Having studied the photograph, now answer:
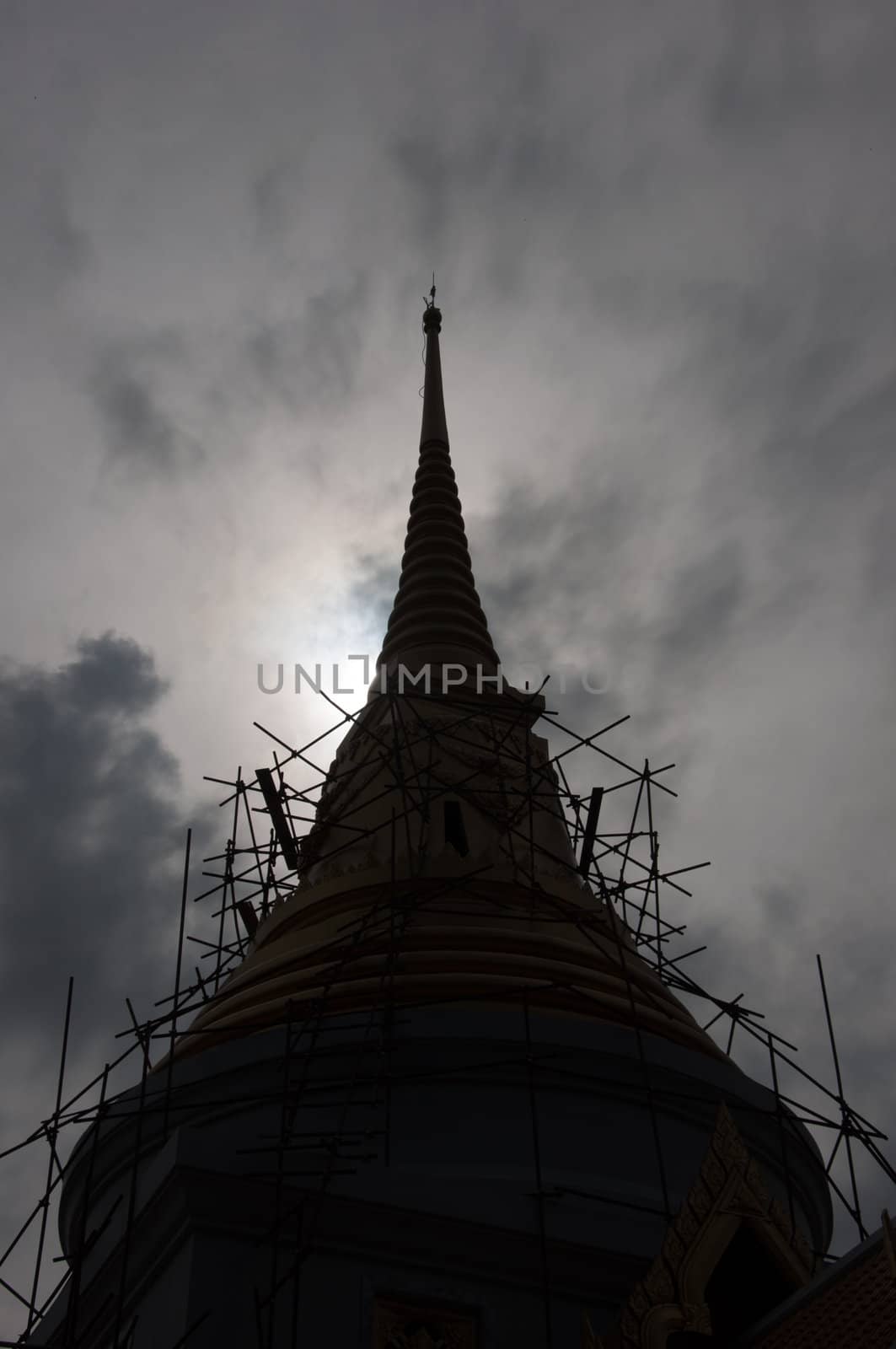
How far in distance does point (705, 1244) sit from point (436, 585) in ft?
45.4

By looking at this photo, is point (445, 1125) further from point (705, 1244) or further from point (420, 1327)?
point (705, 1244)

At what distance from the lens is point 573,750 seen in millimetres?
19812

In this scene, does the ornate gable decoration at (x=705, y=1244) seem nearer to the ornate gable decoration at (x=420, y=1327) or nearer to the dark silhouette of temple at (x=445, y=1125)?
the dark silhouette of temple at (x=445, y=1125)

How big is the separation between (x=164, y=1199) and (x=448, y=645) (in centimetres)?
1126

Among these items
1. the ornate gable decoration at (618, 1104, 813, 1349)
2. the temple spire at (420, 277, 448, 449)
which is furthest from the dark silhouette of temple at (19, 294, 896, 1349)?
the temple spire at (420, 277, 448, 449)

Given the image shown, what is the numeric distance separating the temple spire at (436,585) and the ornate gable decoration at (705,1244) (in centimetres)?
1096

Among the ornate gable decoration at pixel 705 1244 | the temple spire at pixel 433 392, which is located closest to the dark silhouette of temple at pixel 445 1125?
the ornate gable decoration at pixel 705 1244

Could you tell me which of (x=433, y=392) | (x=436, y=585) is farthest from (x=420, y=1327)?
(x=433, y=392)

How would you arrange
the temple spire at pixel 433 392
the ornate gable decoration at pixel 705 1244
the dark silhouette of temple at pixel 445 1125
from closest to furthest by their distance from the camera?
the ornate gable decoration at pixel 705 1244
the dark silhouette of temple at pixel 445 1125
the temple spire at pixel 433 392

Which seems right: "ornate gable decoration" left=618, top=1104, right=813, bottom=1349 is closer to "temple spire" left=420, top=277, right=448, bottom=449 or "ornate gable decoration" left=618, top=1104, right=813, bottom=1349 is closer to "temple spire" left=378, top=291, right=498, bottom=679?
"temple spire" left=378, top=291, right=498, bottom=679

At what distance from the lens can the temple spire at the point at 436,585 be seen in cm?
2195

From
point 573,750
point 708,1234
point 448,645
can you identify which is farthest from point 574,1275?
point 448,645

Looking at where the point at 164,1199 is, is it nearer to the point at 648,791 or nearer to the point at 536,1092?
the point at 536,1092

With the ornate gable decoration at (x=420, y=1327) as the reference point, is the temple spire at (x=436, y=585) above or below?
above
